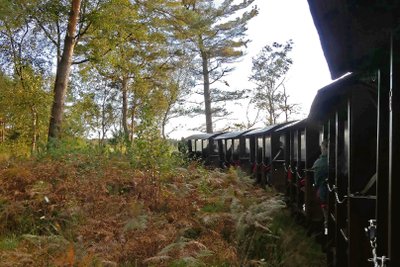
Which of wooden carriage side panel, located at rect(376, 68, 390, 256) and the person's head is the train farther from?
the person's head

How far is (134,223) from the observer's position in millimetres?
6520

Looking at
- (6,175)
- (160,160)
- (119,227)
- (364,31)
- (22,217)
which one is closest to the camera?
(364,31)

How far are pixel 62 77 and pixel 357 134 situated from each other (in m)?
14.2

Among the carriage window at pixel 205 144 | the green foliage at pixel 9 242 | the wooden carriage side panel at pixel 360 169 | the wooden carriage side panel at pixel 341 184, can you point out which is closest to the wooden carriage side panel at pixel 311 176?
the wooden carriage side panel at pixel 341 184

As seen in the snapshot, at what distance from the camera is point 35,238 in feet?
20.5

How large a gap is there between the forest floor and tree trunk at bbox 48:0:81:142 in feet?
19.8

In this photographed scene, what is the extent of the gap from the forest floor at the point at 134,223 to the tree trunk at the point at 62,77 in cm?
603

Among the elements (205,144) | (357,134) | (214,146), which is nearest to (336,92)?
(357,134)

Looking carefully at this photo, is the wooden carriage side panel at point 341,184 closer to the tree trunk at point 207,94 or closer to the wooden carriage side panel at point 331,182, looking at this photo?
the wooden carriage side panel at point 331,182

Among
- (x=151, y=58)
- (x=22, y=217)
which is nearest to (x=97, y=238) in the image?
(x=22, y=217)

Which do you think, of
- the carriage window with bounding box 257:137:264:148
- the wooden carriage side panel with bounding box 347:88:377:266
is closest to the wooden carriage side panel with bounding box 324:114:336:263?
the wooden carriage side panel with bounding box 347:88:377:266

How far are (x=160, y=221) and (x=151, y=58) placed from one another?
25.5m

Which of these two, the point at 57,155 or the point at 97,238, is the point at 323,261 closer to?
the point at 97,238

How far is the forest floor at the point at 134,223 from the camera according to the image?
5574mm
